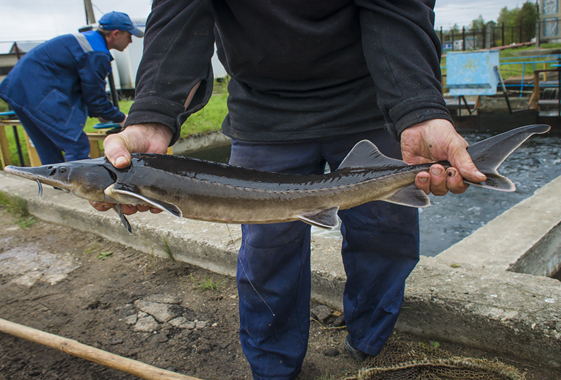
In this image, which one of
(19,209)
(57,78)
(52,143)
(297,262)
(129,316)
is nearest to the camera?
(297,262)

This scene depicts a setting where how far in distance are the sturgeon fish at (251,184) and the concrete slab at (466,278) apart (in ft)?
2.89

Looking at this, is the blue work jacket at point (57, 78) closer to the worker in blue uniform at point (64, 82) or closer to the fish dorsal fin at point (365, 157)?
the worker in blue uniform at point (64, 82)

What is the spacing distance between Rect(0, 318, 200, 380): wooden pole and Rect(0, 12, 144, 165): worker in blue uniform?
2992 millimetres

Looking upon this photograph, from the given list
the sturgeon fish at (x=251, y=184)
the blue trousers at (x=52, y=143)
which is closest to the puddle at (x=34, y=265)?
the blue trousers at (x=52, y=143)

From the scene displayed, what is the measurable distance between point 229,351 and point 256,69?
1531 mm

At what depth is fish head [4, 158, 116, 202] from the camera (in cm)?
149

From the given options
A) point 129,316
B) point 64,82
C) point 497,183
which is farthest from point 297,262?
point 64,82

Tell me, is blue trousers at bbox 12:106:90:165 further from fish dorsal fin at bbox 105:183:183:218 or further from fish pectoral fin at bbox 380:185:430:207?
fish pectoral fin at bbox 380:185:430:207

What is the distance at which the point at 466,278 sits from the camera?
7.88 ft

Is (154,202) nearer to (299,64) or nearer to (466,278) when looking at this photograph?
(299,64)

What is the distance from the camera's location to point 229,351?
7.89 feet

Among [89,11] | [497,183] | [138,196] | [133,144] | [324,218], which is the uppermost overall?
[89,11]

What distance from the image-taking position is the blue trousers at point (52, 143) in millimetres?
4953

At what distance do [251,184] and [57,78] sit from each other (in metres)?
4.21
